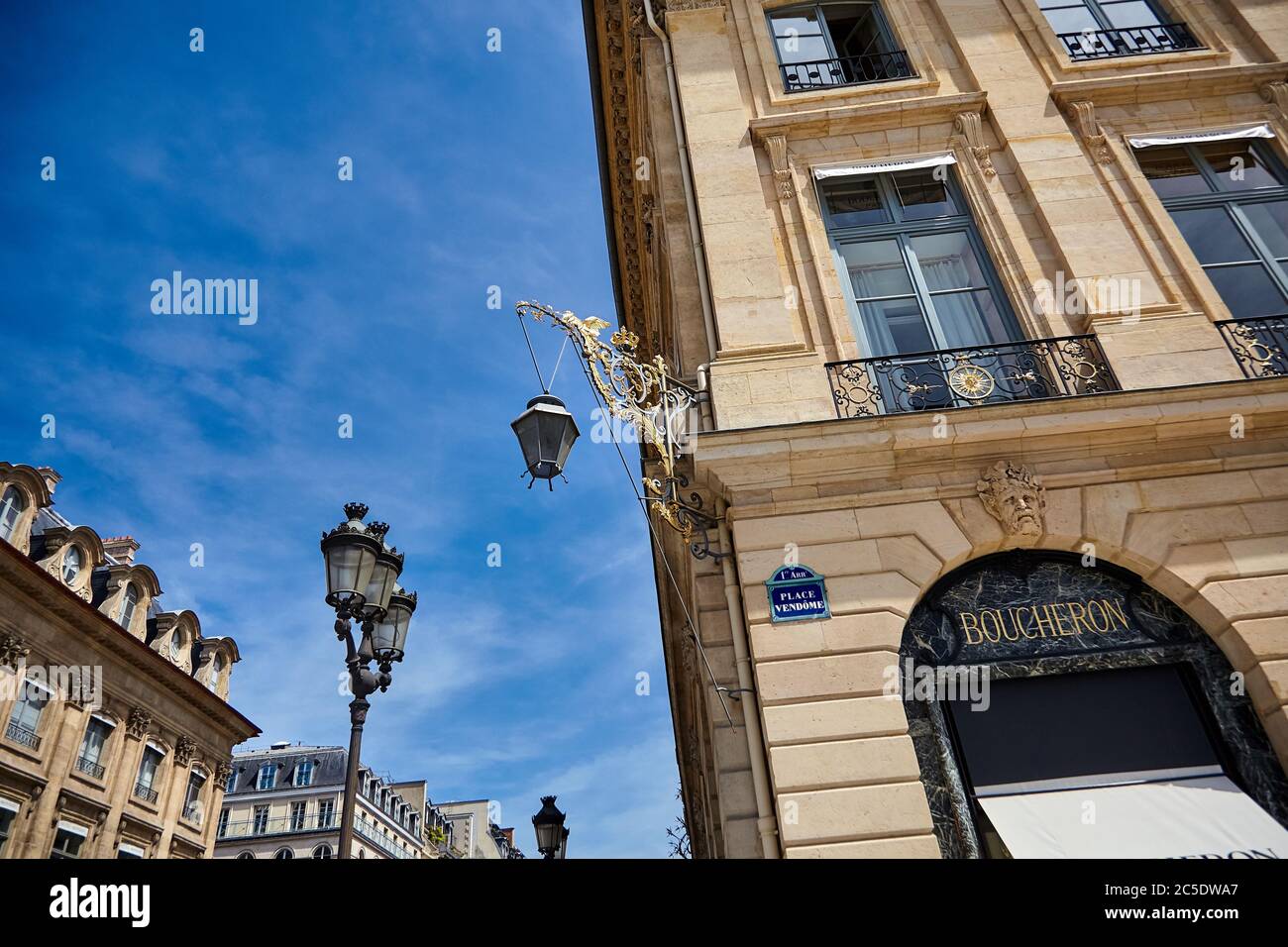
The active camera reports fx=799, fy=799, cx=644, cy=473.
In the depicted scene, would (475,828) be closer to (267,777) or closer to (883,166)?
(267,777)

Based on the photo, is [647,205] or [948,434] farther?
[647,205]

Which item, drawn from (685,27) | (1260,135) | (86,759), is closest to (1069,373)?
(1260,135)

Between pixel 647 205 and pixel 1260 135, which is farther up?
pixel 647 205

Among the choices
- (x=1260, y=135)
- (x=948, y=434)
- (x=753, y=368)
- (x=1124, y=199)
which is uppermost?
(x=1260, y=135)

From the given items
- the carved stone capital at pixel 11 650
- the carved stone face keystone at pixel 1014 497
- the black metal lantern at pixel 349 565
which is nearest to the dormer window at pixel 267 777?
the carved stone capital at pixel 11 650

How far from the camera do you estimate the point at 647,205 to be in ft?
46.1

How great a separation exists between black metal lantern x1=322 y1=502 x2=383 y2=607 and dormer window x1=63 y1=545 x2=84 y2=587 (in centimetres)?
3060

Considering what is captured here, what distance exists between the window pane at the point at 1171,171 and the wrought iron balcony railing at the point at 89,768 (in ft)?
113

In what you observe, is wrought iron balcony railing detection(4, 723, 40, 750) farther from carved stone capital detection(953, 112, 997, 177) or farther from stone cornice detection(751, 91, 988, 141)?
carved stone capital detection(953, 112, 997, 177)

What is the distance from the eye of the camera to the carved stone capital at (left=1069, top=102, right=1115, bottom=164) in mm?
9367

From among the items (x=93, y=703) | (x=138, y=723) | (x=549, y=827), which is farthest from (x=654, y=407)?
(x=138, y=723)

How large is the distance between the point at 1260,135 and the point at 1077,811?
8.32 m

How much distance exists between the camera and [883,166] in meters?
9.52
